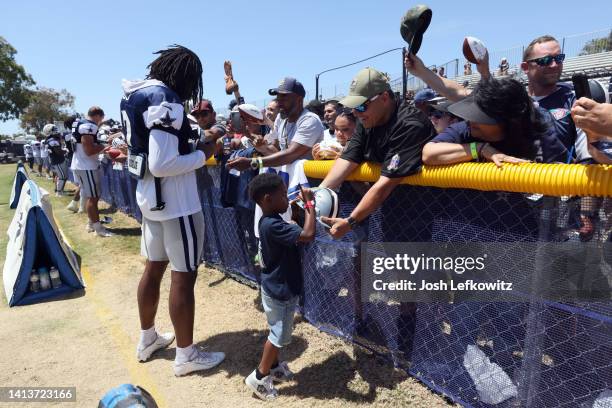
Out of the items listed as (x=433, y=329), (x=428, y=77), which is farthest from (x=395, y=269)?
(x=428, y=77)

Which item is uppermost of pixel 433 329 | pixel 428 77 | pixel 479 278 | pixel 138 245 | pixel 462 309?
pixel 428 77

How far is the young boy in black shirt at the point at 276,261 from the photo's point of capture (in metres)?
2.50

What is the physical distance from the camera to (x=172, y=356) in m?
3.36

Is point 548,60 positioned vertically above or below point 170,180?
above

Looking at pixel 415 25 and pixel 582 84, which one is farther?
pixel 415 25

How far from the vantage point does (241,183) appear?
4.26 meters

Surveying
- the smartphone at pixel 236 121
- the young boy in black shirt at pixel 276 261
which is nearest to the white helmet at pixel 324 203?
the young boy in black shirt at pixel 276 261

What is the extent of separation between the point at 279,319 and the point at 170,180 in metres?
1.24

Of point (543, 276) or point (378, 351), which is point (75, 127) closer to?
point (378, 351)

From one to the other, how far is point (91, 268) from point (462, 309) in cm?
502

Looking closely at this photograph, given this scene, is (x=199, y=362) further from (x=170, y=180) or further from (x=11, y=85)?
(x=11, y=85)

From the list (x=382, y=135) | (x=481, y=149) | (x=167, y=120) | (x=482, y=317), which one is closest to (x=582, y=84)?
(x=481, y=149)

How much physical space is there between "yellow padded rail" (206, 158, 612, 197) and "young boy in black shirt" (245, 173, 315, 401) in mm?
740

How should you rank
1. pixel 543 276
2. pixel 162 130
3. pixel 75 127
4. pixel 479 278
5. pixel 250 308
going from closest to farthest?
1. pixel 543 276
2. pixel 479 278
3. pixel 162 130
4. pixel 250 308
5. pixel 75 127
